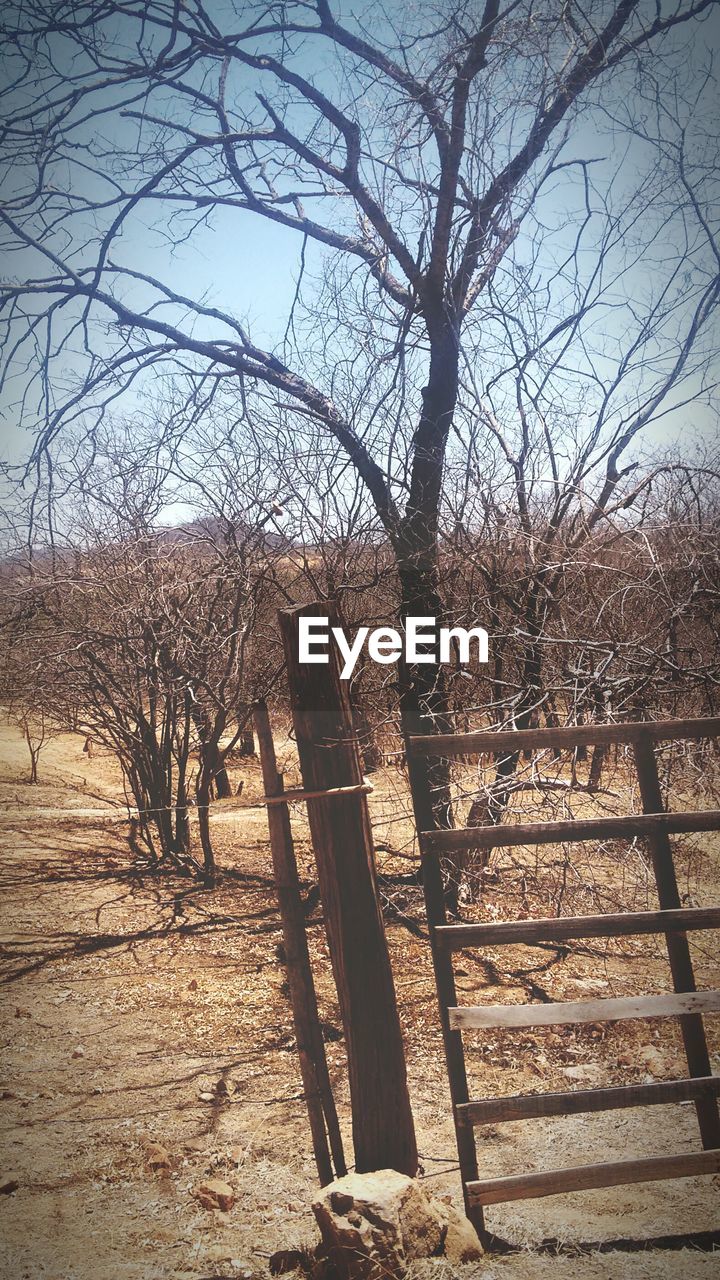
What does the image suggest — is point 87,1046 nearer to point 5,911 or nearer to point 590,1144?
point 5,911

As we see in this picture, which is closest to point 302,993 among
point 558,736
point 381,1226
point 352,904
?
point 352,904

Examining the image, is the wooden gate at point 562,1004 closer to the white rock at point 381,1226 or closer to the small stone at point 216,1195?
the white rock at point 381,1226

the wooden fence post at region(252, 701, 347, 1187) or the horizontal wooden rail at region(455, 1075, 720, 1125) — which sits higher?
the wooden fence post at region(252, 701, 347, 1187)

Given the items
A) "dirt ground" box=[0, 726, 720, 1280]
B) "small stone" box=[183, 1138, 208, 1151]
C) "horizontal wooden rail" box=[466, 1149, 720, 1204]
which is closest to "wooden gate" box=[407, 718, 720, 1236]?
"horizontal wooden rail" box=[466, 1149, 720, 1204]

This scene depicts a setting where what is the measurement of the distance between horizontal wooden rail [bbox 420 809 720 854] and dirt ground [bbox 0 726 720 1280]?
0.92 metres

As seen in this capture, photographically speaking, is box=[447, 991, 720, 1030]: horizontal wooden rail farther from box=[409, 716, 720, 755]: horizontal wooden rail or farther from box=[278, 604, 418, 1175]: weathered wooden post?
box=[409, 716, 720, 755]: horizontal wooden rail

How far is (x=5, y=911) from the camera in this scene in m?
6.46

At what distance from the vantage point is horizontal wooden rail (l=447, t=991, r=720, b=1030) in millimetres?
2758

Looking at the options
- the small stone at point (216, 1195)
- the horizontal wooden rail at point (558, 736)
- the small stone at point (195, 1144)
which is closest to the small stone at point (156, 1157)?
the small stone at point (195, 1144)

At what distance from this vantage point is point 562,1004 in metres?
2.79

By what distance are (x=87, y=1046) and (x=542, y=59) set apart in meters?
7.28

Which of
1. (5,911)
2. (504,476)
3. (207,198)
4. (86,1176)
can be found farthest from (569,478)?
(5,911)

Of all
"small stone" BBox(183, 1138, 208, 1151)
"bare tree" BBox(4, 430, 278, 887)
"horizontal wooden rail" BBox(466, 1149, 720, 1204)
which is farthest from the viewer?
"bare tree" BBox(4, 430, 278, 887)

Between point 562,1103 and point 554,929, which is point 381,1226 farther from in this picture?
point 554,929
